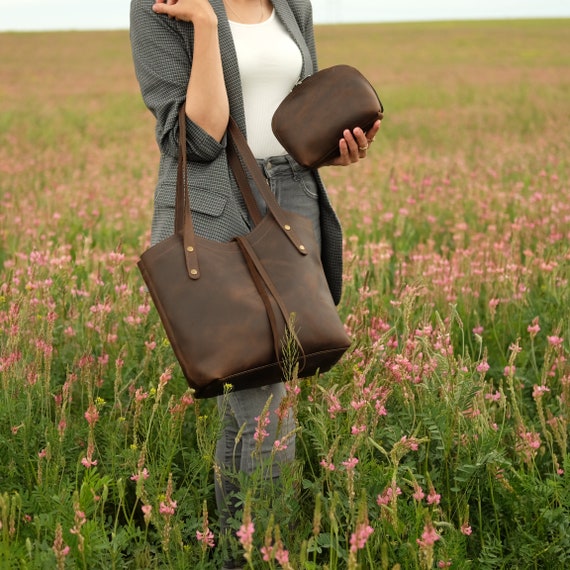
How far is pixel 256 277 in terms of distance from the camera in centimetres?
242

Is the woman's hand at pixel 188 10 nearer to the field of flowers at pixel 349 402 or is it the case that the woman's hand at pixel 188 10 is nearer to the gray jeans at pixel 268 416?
the gray jeans at pixel 268 416

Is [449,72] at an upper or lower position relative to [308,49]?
lower

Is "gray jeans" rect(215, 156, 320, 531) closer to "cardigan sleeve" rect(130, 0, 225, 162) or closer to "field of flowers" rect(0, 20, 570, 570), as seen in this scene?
"field of flowers" rect(0, 20, 570, 570)

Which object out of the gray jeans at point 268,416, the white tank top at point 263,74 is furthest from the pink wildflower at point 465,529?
the white tank top at point 263,74

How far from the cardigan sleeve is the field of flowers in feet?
2.33

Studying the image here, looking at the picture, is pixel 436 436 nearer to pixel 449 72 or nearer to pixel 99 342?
pixel 99 342

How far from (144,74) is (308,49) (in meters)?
0.64

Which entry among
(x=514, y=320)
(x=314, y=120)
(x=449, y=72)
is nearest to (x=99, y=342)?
(x=314, y=120)

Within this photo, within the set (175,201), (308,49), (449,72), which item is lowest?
(449,72)

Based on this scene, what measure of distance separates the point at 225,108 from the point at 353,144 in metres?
0.42

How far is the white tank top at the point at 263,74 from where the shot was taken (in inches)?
106

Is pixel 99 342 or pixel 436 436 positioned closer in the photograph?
pixel 436 436

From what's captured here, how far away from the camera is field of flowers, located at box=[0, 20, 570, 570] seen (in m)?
2.24

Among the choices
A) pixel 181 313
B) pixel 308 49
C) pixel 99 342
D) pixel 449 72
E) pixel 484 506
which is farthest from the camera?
pixel 449 72
